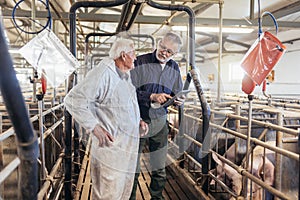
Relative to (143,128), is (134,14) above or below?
above

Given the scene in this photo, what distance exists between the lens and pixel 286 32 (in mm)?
6258

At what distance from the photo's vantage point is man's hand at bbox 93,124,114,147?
1.46 meters

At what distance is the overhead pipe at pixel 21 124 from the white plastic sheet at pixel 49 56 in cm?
74

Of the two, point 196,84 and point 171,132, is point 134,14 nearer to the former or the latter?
point 196,84

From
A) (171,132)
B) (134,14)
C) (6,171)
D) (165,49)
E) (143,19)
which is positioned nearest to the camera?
(6,171)

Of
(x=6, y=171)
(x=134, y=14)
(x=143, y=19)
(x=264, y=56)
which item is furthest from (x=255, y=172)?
(x=143, y=19)

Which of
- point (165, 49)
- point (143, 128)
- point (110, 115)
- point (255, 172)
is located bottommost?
point (255, 172)

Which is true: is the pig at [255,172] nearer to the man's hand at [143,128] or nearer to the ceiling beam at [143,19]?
the man's hand at [143,128]

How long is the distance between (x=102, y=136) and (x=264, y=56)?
0.90 m

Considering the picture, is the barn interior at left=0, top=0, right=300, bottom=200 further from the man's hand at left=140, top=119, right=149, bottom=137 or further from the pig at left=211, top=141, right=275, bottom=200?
the man's hand at left=140, top=119, right=149, bottom=137

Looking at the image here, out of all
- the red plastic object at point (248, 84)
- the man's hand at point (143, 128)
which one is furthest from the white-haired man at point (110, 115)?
the red plastic object at point (248, 84)

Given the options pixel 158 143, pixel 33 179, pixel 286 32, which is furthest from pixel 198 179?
pixel 286 32

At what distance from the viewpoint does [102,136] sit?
146 centimetres

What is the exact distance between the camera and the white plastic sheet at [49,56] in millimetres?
1328
